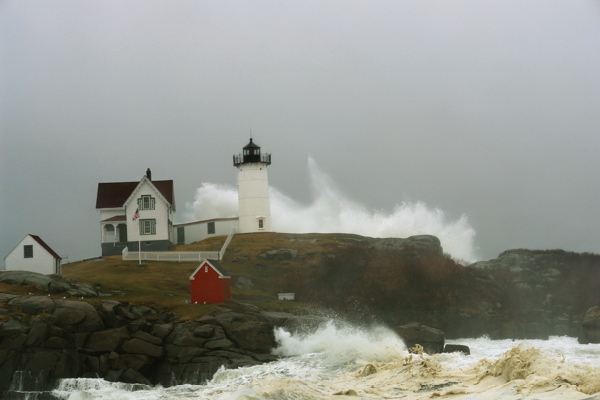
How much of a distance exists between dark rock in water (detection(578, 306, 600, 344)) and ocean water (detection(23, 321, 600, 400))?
16.2 feet

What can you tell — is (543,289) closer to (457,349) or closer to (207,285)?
(457,349)

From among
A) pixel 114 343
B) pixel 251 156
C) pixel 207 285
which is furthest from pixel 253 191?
pixel 114 343

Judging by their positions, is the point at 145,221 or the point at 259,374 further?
the point at 145,221

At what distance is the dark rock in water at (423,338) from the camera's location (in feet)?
140

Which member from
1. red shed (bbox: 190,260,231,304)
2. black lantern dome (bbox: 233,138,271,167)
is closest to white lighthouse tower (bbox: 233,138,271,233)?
black lantern dome (bbox: 233,138,271,167)

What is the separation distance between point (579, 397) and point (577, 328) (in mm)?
32209

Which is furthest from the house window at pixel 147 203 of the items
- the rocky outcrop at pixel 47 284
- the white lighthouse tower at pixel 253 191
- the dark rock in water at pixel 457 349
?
the dark rock in water at pixel 457 349

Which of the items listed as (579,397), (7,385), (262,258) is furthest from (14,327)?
(262,258)

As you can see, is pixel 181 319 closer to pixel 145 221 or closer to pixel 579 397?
pixel 579 397

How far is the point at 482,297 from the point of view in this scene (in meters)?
57.7

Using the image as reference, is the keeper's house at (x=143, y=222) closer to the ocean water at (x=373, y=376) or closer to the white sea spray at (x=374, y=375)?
the white sea spray at (x=374, y=375)

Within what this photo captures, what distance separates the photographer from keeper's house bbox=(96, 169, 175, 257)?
218 ft

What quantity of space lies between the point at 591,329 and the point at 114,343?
28.4 m

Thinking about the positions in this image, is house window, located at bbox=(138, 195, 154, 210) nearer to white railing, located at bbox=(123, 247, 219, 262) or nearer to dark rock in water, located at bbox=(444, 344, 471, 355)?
white railing, located at bbox=(123, 247, 219, 262)
